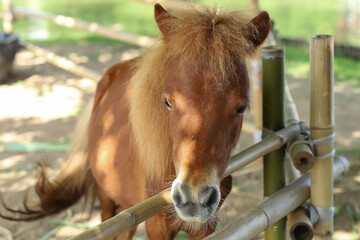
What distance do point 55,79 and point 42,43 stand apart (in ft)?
7.79

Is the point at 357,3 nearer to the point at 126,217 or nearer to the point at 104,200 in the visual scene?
the point at 104,200

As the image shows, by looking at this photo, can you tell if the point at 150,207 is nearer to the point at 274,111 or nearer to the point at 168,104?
the point at 168,104

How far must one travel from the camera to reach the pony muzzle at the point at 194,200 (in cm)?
149

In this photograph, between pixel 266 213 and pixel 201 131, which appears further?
pixel 266 213

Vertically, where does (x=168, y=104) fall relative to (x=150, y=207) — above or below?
above

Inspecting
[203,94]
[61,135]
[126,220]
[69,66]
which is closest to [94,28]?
[69,66]

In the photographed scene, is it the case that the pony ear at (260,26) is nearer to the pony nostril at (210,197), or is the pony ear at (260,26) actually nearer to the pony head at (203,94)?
the pony head at (203,94)

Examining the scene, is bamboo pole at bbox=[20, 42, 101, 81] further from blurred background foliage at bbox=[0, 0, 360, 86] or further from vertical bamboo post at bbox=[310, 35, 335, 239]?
vertical bamboo post at bbox=[310, 35, 335, 239]

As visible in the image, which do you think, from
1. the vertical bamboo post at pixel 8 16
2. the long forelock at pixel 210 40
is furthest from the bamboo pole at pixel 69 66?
the long forelock at pixel 210 40

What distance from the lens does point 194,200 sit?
1483 mm

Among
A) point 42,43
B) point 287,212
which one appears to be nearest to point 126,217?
point 287,212

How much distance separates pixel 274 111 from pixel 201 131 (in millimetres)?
753

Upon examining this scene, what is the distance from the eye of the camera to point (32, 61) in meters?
7.86

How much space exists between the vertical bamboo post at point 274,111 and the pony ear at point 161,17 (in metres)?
0.60
